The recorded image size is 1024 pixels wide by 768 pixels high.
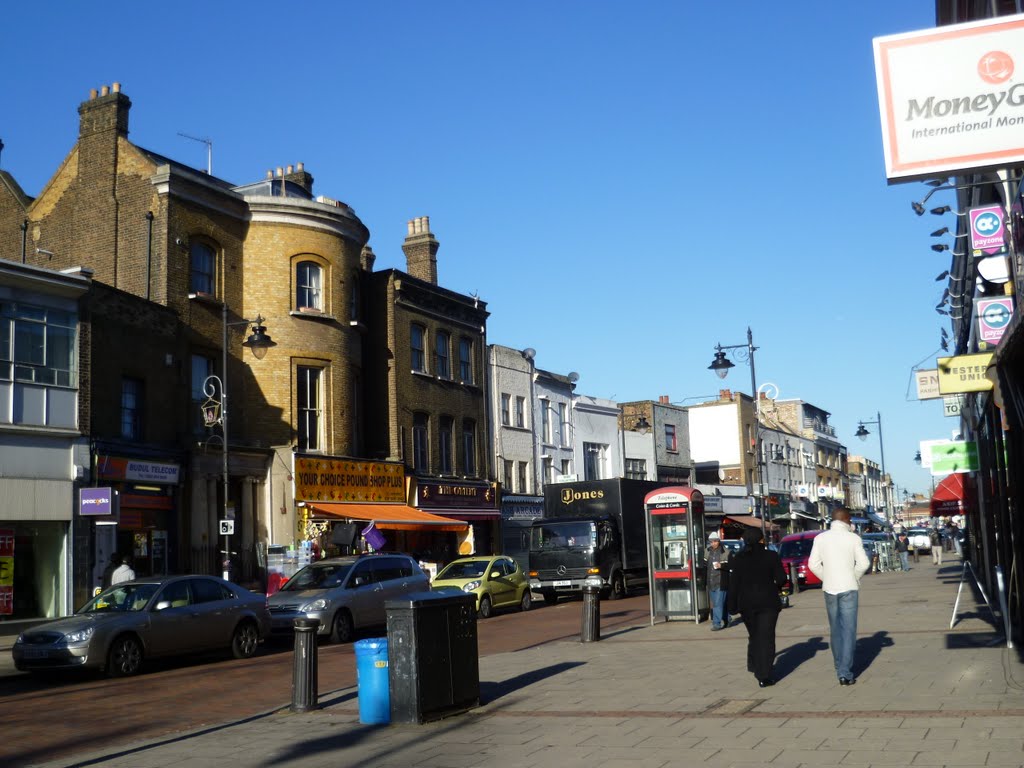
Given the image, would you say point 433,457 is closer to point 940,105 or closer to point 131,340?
point 131,340

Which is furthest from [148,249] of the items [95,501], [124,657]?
[124,657]

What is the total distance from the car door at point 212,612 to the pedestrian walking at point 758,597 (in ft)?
31.7

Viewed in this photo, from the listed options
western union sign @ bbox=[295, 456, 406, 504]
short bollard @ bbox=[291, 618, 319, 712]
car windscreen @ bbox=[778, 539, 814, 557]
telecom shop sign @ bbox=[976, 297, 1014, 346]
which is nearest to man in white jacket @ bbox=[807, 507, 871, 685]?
telecom shop sign @ bbox=[976, 297, 1014, 346]

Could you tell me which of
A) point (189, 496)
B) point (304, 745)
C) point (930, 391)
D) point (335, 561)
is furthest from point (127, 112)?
point (304, 745)

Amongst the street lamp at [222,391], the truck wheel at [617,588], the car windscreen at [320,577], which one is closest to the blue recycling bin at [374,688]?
the car windscreen at [320,577]

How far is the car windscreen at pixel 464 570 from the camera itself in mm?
27844

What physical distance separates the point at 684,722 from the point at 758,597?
2628 mm

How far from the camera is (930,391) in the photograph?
17703mm

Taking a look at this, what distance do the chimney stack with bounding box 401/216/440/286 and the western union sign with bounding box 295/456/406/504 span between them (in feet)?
30.4

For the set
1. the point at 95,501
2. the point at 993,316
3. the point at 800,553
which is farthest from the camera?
the point at 800,553

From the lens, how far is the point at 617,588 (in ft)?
105

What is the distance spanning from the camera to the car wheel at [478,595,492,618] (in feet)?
87.6

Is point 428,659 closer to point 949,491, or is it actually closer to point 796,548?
point 949,491

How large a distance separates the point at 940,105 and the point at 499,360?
122 ft
